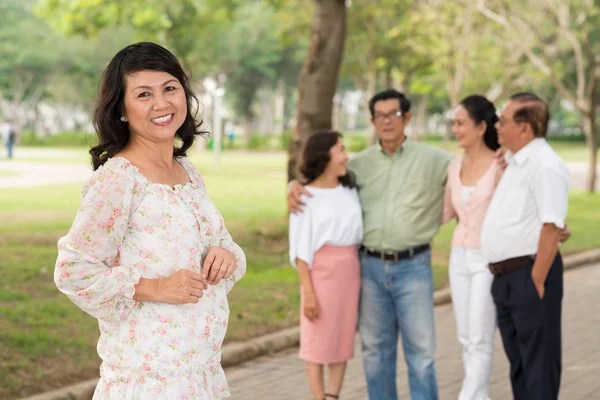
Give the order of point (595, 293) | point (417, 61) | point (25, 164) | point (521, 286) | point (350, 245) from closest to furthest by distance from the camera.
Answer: point (521, 286), point (350, 245), point (595, 293), point (25, 164), point (417, 61)

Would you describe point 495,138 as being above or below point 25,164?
above

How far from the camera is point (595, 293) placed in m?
11.6

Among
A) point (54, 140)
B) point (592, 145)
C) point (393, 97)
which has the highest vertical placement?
point (393, 97)

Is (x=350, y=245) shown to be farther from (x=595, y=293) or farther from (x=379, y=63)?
(x=379, y=63)

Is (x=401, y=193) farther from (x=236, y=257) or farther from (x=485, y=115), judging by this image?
(x=236, y=257)

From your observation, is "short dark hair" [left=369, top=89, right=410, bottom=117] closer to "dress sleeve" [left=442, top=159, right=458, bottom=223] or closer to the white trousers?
"dress sleeve" [left=442, top=159, right=458, bottom=223]

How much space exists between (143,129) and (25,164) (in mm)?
37701

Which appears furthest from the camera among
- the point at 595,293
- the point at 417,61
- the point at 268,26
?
the point at 268,26

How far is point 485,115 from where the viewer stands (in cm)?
622

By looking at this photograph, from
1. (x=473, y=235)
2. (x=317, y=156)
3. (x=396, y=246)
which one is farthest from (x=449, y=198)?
(x=317, y=156)

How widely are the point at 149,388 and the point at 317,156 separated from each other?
127 inches

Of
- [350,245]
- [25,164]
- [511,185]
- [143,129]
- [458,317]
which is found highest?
[143,129]

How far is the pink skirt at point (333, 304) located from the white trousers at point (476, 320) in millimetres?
675

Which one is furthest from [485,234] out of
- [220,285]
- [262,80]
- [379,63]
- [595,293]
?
[262,80]
